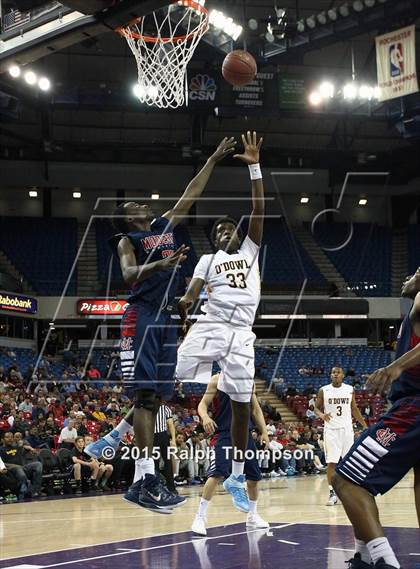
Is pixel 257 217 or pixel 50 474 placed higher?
pixel 257 217

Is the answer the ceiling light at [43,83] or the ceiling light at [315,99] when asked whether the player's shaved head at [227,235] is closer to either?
the ceiling light at [43,83]

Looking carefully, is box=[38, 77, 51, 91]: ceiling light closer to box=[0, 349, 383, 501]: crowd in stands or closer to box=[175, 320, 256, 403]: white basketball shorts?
box=[0, 349, 383, 501]: crowd in stands

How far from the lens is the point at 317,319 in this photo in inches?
1207

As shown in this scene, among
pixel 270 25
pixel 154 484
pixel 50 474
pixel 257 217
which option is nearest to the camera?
pixel 154 484

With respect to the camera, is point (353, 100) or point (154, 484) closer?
point (154, 484)

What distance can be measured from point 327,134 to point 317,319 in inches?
296

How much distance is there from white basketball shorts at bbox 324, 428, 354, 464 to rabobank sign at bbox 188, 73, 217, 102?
15625mm

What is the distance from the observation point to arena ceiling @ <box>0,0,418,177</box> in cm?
2556

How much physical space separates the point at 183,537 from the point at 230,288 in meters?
2.81

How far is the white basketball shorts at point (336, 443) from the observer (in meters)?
11.5

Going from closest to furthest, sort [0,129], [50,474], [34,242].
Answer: [50,474] → [0,129] → [34,242]

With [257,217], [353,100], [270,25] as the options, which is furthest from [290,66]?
[257,217]

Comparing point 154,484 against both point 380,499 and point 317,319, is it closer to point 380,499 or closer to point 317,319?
point 380,499

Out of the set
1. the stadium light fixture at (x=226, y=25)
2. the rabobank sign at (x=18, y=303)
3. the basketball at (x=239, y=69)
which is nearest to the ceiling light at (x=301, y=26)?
the stadium light fixture at (x=226, y=25)
